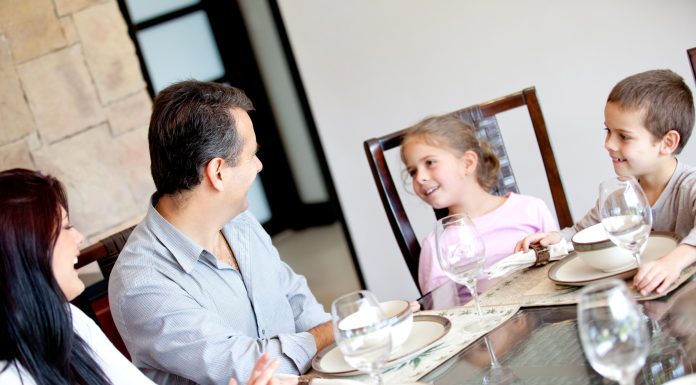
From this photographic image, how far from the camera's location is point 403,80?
3.39 metres

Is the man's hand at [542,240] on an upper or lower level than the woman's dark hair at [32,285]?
lower

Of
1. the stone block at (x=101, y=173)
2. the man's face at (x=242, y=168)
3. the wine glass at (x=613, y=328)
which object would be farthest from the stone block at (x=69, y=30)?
the wine glass at (x=613, y=328)

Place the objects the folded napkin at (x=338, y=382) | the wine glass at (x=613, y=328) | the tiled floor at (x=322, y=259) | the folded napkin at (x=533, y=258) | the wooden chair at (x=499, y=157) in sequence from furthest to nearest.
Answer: the tiled floor at (x=322, y=259) → the wooden chair at (x=499, y=157) → the folded napkin at (x=533, y=258) → the folded napkin at (x=338, y=382) → the wine glass at (x=613, y=328)

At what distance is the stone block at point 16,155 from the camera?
3.08 m

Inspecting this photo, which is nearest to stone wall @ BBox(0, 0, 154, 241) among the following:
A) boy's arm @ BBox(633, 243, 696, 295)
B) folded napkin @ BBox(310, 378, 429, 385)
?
folded napkin @ BBox(310, 378, 429, 385)

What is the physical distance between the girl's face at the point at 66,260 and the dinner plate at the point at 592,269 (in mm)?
824

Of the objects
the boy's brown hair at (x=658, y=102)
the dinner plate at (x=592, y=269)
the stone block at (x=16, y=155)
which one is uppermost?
the stone block at (x=16, y=155)

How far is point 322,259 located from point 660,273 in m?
4.17

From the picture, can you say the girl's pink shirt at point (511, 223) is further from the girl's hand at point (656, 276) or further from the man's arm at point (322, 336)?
the girl's hand at point (656, 276)

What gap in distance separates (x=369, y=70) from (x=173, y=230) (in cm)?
188

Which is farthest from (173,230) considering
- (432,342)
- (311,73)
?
(311,73)

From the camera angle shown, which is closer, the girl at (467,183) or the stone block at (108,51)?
the girl at (467,183)

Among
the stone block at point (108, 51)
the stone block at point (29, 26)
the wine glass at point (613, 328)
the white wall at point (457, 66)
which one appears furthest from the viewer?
the stone block at point (108, 51)

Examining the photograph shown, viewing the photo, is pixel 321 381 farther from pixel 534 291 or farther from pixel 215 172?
pixel 215 172
